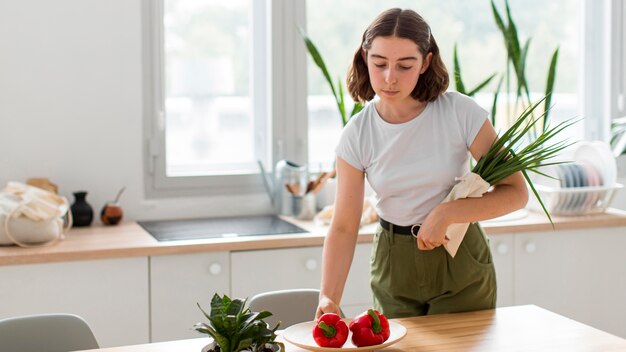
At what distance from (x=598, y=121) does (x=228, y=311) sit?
120 inches

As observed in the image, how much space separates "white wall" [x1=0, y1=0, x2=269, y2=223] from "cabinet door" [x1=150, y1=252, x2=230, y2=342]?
0.63 metres

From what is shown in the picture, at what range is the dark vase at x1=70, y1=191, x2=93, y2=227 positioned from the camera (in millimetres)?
3475

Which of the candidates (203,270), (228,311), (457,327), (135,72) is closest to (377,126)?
(457,327)

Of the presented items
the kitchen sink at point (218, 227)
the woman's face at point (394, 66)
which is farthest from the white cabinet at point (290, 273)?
the woman's face at point (394, 66)

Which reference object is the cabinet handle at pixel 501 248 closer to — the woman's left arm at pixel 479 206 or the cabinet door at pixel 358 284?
the cabinet door at pixel 358 284

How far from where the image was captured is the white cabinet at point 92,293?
2.97 meters

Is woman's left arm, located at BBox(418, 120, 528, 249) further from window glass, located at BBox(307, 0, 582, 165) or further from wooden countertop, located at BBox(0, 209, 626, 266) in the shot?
window glass, located at BBox(307, 0, 582, 165)

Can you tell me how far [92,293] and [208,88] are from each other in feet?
3.85

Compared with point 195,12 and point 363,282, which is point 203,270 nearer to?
point 363,282

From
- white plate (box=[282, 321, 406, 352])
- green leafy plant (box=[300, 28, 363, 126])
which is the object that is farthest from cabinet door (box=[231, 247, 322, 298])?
white plate (box=[282, 321, 406, 352])

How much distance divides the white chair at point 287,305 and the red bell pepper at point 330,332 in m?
0.53

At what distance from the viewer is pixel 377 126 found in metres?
2.37

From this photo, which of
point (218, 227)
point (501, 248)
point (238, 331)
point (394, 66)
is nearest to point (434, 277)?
point (394, 66)

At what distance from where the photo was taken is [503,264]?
3525mm
